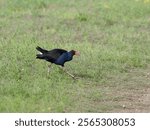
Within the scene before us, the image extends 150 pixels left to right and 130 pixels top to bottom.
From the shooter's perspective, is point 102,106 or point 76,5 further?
point 76,5

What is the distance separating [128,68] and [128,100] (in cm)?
239

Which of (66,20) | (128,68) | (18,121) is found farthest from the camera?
(66,20)

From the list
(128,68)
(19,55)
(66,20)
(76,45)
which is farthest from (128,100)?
(66,20)

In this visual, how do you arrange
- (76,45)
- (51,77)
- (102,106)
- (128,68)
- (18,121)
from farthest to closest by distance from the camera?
1. (76,45)
2. (128,68)
3. (51,77)
4. (102,106)
5. (18,121)

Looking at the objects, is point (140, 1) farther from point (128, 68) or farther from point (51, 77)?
point (51, 77)

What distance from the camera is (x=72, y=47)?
1425cm

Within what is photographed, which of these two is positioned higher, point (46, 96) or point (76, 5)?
point (76, 5)

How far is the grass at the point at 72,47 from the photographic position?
32.7 feet

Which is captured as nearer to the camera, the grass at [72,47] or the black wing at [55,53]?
the grass at [72,47]

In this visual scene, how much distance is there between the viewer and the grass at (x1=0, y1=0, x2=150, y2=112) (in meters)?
9.97

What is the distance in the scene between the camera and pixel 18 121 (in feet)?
27.3

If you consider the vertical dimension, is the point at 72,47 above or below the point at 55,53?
below

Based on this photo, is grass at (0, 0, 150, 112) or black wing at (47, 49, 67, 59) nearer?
grass at (0, 0, 150, 112)

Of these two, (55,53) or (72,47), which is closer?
(55,53)
